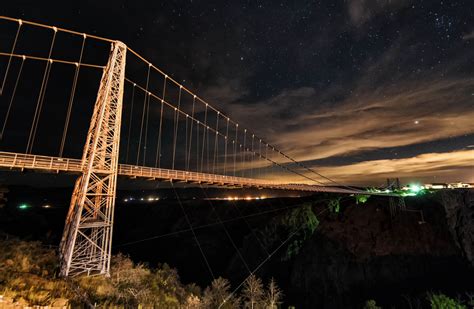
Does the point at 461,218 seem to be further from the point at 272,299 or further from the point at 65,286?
the point at 65,286

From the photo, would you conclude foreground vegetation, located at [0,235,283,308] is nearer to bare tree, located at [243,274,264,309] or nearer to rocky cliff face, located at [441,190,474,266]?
bare tree, located at [243,274,264,309]

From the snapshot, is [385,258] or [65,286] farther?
[385,258]

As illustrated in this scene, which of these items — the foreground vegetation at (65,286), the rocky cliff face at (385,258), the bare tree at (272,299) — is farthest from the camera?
the rocky cliff face at (385,258)

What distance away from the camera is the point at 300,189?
35.7 m

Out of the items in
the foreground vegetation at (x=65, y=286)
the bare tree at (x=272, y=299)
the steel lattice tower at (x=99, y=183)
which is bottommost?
the bare tree at (x=272, y=299)

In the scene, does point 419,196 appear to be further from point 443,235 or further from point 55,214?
point 55,214

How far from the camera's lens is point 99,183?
17.7 meters

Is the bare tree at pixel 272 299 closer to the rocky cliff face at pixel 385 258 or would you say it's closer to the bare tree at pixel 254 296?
the bare tree at pixel 254 296

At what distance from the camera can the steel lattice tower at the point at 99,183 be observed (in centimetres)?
1669

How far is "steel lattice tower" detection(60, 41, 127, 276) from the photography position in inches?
657

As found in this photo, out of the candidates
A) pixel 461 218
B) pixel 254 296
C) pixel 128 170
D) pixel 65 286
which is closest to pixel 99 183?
pixel 128 170

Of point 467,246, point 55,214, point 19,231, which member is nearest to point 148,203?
point 55,214

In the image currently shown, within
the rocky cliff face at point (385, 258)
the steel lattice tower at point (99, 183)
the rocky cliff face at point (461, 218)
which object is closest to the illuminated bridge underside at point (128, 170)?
the steel lattice tower at point (99, 183)

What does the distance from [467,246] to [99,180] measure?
43.8 m
